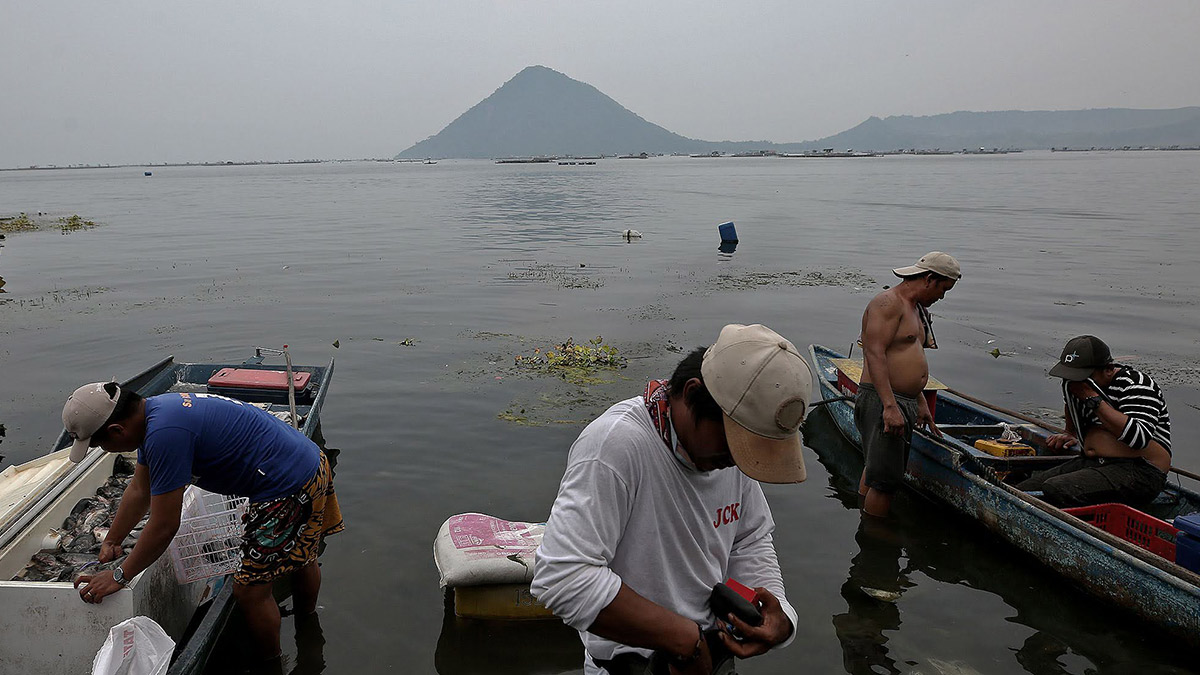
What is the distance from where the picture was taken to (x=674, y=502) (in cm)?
240

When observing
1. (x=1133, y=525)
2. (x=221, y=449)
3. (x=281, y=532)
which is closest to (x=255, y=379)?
(x=281, y=532)

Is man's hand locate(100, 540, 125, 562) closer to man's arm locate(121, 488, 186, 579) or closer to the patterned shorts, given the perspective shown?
man's arm locate(121, 488, 186, 579)

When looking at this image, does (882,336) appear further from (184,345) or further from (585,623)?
(184,345)

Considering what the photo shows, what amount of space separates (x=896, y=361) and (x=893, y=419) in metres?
0.58

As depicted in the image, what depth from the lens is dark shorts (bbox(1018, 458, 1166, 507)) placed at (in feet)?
21.0

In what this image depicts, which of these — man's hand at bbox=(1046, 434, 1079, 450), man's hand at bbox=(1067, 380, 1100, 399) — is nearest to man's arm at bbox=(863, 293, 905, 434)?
man's hand at bbox=(1067, 380, 1100, 399)

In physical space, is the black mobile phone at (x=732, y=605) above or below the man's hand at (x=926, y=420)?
above

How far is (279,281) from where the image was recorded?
2117 cm

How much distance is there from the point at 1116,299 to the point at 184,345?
70.0ft

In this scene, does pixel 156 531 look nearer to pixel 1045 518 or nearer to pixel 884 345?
pixel 884 345

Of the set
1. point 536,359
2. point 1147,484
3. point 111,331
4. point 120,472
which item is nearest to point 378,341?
point 536,359

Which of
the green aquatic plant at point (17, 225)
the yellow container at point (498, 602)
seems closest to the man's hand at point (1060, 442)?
the yellow container at point (498, 602)

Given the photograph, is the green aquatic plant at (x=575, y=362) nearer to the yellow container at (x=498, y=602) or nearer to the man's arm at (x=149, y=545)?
the yellow container at (x=498, y=602)

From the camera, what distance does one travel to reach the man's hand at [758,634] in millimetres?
2402
